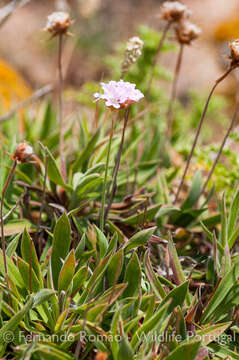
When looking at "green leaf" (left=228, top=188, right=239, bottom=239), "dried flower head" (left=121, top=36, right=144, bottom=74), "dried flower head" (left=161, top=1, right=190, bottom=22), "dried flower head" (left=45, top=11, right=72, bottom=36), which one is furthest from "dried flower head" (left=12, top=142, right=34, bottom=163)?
"dried flower head" (left=161, top=1, right=190, bottom=22)

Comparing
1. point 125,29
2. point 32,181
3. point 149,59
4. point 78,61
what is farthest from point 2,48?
point 32,181

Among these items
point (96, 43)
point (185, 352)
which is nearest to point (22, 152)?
point (185, 352)

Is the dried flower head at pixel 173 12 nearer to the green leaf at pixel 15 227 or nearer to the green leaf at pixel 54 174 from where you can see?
the green leaf at pixel 54 174

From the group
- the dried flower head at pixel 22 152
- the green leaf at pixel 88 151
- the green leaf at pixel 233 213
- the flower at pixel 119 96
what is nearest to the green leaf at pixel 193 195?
the green leaf at pixel 233 213

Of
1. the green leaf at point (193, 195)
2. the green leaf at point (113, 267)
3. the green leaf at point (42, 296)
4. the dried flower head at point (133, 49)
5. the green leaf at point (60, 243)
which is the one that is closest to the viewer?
the green leaf at point (42, 296)

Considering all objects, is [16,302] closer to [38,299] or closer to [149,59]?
[38,299]

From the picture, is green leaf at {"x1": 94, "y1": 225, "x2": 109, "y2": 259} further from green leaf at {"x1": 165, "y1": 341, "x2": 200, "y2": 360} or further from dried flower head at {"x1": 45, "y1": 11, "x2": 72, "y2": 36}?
dried flower head at {"x1": 45, "y1": 11, "x2": 72, "y2": 36}
